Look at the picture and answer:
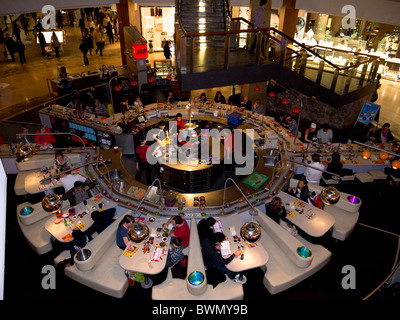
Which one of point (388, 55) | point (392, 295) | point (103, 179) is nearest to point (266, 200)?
point (392, 295)

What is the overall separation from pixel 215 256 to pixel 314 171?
12.0ft

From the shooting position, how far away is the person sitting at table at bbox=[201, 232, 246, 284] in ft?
18.6

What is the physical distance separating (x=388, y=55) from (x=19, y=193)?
58.8 ft

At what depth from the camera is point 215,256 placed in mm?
5684

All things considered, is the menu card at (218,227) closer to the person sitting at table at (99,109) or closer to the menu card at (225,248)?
the menu card at (225,248)

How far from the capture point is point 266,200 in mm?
7238

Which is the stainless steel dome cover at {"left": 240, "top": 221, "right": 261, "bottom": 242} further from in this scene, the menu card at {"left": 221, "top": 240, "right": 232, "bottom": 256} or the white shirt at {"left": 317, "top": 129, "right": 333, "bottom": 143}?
the white shirt at {"left": 317, "top": 129, "right": 333, "bottom": 143}

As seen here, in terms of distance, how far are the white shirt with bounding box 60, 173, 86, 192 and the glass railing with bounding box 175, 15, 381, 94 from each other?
369 centimetres

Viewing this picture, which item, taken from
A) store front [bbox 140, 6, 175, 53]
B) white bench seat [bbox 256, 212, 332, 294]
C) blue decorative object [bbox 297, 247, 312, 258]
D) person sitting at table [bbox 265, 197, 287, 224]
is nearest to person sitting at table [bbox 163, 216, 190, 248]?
white bench seat [bbox 256, 212, 332, 294]

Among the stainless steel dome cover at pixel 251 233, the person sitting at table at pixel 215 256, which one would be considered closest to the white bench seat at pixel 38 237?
the person sitting at table at pixel 215 256

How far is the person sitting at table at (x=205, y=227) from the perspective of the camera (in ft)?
20.5

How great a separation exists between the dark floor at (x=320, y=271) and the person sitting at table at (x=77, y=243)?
1.59 feet

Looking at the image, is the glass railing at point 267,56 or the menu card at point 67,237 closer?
the menu card at point 67,237

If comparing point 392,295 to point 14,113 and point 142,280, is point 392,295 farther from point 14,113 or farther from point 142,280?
point 14,113
